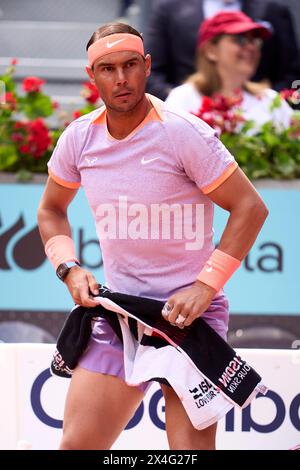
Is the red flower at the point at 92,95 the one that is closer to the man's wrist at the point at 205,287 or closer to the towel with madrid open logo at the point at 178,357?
the towel with madrid open logo at the point at 178,357

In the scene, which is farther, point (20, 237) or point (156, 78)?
point (156, 78)

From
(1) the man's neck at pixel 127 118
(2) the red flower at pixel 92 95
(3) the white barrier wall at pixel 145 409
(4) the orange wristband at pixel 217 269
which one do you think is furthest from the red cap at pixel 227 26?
(4) the orange wristband at pixel 217 269

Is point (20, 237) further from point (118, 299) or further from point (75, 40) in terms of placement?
point (75, 40)

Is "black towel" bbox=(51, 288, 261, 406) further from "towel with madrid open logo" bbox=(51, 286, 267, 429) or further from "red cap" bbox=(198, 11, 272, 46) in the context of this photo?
"red cap" bbox=(198, 11, 272, 46)

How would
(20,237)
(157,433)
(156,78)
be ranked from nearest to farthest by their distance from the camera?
(157,433), (20,237), (156,78)

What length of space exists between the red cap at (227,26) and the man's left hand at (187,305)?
3.20 meters

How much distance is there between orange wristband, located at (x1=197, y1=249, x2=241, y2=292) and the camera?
2.98m

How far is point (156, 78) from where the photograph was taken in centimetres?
614

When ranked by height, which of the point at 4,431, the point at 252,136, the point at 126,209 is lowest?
the point at 4,431

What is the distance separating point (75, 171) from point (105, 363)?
601mm

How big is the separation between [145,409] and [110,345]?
95cm

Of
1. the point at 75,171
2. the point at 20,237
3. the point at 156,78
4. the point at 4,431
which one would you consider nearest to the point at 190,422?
the point at 75,171

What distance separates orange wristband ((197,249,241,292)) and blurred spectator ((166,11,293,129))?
9.15ft

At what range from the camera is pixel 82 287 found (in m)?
3.13
